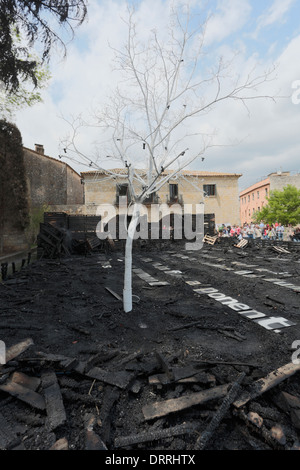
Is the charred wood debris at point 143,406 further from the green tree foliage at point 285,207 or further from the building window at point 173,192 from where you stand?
the green tree foliage at point 285,207

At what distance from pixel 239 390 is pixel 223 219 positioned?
106 feet

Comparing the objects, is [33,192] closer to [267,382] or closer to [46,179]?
[46,179]

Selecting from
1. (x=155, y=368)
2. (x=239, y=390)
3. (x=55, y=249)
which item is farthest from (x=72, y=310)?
(x=55, y=249)

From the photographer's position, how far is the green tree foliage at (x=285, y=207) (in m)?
41.2

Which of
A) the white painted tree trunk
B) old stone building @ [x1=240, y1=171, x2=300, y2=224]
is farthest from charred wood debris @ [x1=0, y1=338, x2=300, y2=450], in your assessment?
old stone building @ [x1=240, y1=171, x2=300, y2=224]

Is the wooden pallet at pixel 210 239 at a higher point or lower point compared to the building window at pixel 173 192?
lower

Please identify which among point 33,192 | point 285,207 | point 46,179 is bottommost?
point 285,207

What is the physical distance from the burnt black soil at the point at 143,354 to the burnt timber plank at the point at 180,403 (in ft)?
0.20

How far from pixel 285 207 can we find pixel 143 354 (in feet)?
147

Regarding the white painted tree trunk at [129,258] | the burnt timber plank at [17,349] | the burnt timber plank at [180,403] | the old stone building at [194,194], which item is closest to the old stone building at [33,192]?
the old stone building at [194,194]

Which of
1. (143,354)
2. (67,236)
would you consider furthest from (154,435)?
(67,236)

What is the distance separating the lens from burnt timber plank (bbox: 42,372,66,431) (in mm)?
2729

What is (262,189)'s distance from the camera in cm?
5400

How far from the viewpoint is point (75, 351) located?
172 inches
